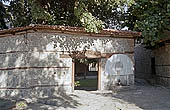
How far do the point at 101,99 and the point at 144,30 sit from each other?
3197mm

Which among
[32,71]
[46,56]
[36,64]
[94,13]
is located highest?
[94,13]

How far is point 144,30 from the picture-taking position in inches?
237

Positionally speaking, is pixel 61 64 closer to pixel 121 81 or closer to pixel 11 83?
pixel 11 83

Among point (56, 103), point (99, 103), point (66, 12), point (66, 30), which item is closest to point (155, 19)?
point (99, 103)

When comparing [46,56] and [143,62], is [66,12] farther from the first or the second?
[143,62]

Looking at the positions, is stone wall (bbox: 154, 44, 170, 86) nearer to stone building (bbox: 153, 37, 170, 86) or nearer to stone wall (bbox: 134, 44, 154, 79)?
stone building (bbox: 153, 37, 170, 86)

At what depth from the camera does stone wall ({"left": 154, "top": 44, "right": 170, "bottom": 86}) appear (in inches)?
421

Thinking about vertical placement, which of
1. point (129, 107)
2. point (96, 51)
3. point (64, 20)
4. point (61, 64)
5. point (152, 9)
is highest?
point (64, 20)

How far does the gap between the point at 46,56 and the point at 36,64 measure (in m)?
0.54

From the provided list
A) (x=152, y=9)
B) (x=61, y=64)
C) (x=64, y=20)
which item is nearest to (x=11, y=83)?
(x=61, y=64)

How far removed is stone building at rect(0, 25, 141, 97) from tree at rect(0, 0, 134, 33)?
2.91 feet

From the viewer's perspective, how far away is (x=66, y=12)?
11336 millimetres

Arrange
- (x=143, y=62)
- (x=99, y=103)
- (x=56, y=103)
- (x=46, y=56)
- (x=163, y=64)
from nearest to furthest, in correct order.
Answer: (x=56, y=103), (x=99, y=103), (x=46, y=56), (x=163, y=64), (x=143, y=62)

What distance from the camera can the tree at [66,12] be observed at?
29.7 feet
